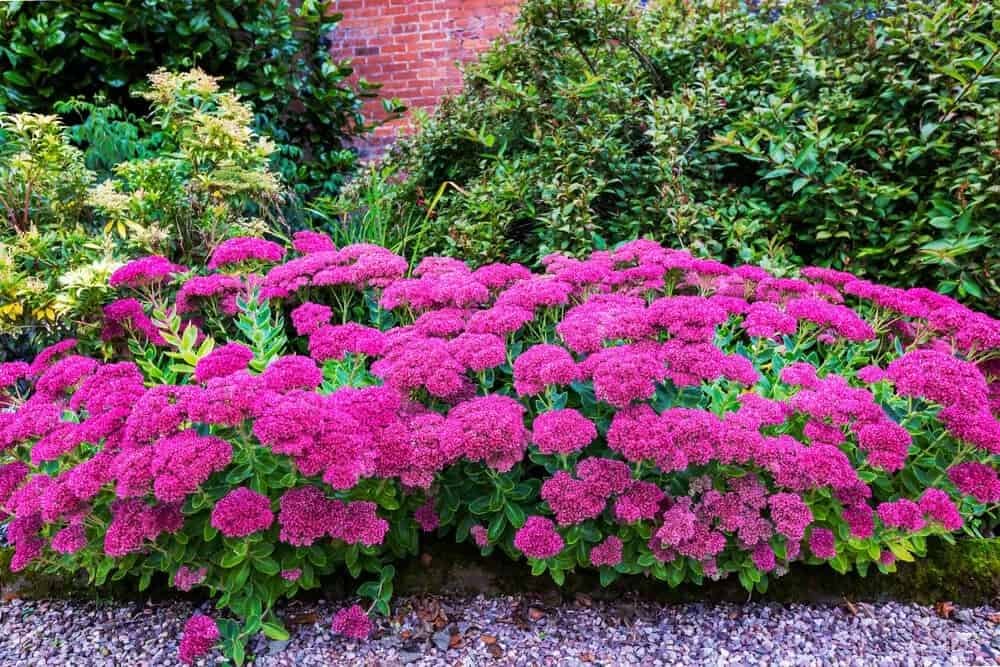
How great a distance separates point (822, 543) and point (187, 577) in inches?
70.3

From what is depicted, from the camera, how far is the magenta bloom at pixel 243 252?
8.86 feet

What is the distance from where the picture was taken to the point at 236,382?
1728mm

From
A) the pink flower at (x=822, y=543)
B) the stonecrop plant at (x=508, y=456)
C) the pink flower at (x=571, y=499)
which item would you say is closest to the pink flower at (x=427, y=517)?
the stonecrop plant at (x=508, y=456)

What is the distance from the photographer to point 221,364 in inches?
75.8

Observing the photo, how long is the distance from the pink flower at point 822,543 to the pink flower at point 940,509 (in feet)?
0.87

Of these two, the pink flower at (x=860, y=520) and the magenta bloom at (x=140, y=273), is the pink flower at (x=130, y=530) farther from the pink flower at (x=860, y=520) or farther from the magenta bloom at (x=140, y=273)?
the pink flower at (x=860, y=520)

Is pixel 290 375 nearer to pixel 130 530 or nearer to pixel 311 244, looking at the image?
pixel 130 530

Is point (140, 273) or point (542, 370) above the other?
point (140, 273)

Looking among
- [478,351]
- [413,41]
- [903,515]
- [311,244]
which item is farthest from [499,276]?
[413,41]

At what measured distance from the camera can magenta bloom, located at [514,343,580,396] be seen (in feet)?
5.98

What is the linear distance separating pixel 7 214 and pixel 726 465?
3.64 meters

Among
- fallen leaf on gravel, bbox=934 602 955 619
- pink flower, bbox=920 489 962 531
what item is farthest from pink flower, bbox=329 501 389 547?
fallen leaf on gravel, bbox=934 602 955 619

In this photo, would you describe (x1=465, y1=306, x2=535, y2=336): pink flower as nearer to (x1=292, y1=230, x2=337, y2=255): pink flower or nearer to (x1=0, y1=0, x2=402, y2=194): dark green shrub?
(x1=292, y1=230, x2=337, y2=255): pink flower

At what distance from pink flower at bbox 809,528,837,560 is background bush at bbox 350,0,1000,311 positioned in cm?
152
